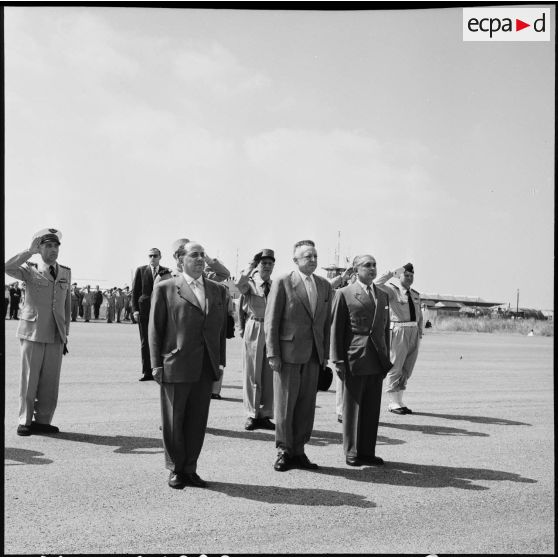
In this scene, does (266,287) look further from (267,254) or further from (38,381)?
(38,381)

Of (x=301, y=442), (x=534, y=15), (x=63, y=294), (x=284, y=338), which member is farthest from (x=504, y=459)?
(x=63, y=294)

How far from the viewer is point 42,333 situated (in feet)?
24.7

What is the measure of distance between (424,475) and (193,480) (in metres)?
2.01

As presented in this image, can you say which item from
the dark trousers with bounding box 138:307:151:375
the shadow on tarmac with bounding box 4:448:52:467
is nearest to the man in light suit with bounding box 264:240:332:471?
the shadow on tarmac with bounding box 4:448:52:467

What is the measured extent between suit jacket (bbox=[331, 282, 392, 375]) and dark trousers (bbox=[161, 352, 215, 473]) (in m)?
1.49

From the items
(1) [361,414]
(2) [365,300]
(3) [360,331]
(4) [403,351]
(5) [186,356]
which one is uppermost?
(2) [365,300]

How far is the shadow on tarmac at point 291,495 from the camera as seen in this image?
515cm

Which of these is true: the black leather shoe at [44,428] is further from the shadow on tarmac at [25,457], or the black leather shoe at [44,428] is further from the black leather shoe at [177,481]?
the black leather shoe at [177,481]

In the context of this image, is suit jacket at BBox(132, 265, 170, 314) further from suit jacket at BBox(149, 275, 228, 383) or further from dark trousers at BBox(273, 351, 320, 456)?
suit jacket at BBox(149, 275, 228, 383)

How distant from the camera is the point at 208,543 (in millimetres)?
4242

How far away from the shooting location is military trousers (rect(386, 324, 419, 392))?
9.53m

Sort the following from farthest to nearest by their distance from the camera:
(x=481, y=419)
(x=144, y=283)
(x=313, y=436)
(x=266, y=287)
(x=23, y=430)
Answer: (x=144, y=283) < (x=481, y=419) < (x=266, y=287) < (x=313, y=436) < (x=23, y=430)

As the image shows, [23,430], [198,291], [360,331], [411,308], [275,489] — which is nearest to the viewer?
[275,489]

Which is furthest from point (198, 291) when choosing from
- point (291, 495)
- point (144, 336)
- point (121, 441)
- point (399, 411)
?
point (144, 336)
